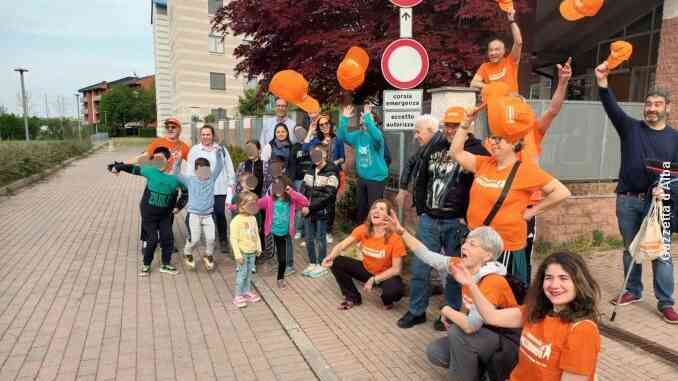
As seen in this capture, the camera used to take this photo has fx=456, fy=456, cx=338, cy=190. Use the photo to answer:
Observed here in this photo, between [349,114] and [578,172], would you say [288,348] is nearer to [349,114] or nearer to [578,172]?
[349,114]

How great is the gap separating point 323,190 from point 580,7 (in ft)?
10.5

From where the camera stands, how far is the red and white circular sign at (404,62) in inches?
181

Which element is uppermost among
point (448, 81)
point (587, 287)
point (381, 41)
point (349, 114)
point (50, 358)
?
point (381, 41)

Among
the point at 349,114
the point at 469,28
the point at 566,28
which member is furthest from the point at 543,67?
the point at 349,114

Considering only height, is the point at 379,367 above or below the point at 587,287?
below

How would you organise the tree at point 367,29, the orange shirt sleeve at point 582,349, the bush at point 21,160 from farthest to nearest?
the bush at point 21,160 < the tree at point 367,29 < the orange shirt sleeve at point 582,349

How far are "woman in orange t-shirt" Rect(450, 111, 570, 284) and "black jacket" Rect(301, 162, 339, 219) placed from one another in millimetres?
2358

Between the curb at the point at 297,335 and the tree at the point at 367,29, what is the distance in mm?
3854

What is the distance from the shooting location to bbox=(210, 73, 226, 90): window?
41.8 metres

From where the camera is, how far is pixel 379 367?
3484 mm

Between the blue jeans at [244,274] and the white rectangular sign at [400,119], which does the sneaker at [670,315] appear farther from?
the blue jeans at [244,274]

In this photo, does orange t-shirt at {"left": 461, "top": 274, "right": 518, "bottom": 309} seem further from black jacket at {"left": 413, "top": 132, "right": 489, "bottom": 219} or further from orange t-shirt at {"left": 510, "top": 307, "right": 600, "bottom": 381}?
black jacket at {"left": 413, "top": 132, "right": 489, "bottom": 219}

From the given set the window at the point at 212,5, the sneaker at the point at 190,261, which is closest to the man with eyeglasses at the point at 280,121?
the sneaker at the point at 190,261

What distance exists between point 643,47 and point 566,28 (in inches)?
86.7
